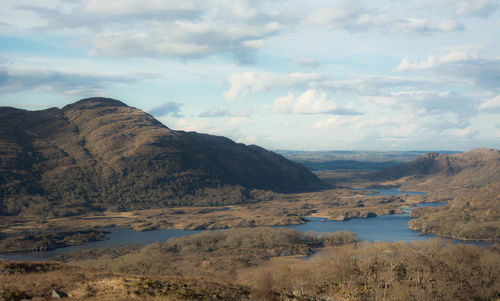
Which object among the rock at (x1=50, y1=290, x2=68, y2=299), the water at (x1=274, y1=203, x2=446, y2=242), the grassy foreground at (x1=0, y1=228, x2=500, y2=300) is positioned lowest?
the water at (x1=274, y1=203, x2=446, y2=242)

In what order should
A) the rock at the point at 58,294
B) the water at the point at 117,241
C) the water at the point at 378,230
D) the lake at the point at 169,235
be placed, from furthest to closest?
1. the water at the point at 378,230
2. the lake at the point at 169,235
3. the water at the point at 117,241
4. the rock at the point at 58,294

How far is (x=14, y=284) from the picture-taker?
44562 mm

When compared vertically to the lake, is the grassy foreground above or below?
above

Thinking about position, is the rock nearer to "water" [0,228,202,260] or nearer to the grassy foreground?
the grassy foreground

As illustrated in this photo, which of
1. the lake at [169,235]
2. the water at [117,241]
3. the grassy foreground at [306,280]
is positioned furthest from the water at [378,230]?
the grassy foreground at [306,280]

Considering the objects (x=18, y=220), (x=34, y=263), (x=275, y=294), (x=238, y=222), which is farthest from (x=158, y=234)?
(x=275, y=294)

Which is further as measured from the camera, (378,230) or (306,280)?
(378,230)

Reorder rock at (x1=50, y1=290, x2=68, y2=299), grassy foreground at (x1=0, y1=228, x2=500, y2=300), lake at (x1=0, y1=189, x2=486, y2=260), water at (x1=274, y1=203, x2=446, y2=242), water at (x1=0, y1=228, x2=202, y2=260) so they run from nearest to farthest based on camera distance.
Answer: rock at (x1=50, y1=290, x2=68, y2=299) < grassy foreground at (x1=0, y1=228, x2=500, y2=300) < water at (x1=0, y1=228, x2=202, y2=260) < lake at (x1=0, y1=189, x2=486, y2=260) < water at (x1=274, y1=203, x2=446, y2=242)

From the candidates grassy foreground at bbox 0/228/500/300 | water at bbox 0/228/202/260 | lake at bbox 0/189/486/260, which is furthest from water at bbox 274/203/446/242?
grassy foreground at bbox 0/228/500/300

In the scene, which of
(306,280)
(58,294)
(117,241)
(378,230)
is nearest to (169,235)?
(117,241)

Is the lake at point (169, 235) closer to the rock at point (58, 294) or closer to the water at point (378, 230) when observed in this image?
the water at point (378, 230)

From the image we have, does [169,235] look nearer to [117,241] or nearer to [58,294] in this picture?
[117,241]

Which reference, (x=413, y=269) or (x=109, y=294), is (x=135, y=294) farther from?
(x=413, y=269)

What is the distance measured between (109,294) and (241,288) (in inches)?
642
